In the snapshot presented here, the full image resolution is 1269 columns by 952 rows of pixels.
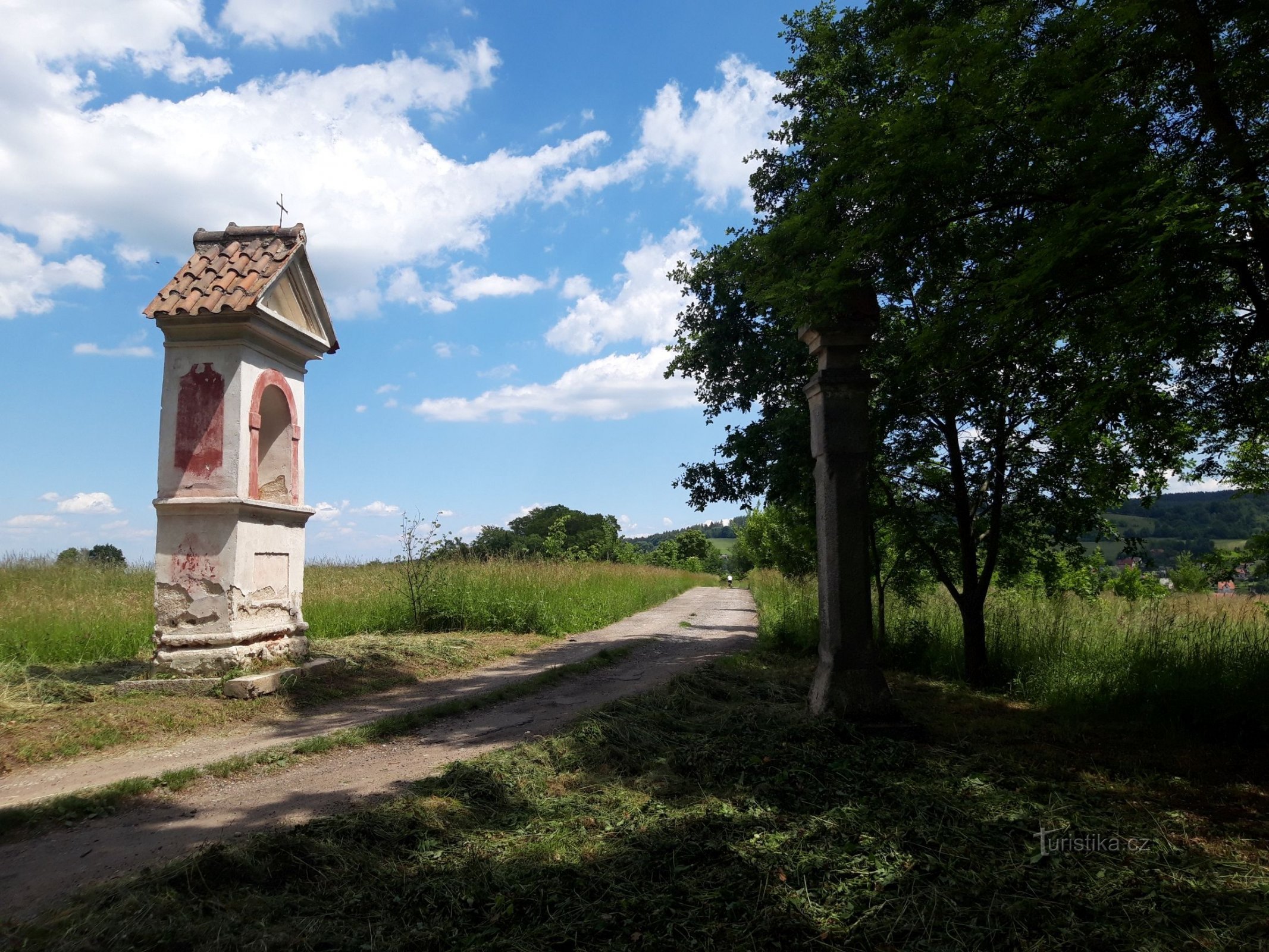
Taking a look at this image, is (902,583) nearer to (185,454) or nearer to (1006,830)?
(1006,830)

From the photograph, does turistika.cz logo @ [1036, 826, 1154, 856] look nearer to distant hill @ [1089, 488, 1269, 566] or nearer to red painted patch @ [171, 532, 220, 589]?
distant hill @ [1089, 488, 1269, 566]

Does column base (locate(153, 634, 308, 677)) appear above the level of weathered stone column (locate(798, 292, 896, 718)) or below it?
below

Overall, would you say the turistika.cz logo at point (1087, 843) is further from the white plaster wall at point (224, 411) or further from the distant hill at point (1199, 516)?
the white plaster wall at point (224, 411)

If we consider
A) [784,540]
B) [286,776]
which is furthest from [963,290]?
[784,540]

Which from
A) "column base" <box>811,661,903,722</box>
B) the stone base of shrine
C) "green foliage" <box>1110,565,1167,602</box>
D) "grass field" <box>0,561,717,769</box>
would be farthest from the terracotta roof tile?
"green foliage" <box>1110,565,1167,602</box>

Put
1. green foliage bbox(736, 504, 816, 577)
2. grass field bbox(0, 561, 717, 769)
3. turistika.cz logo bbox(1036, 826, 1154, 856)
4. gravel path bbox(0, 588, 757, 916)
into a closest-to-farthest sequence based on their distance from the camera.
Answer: turistika.cz logo bbox(1036, 826, 1154, 856) → gravel path bbox(0, 588, 757, 916) → grass field bbox(0, 561, 717, 769) → green foliage bbox(736, 504, 816, 577)

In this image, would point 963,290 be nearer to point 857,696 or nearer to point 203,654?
point 857,696

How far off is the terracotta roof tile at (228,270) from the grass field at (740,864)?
627cm

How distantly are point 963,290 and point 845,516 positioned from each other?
7.21 ft

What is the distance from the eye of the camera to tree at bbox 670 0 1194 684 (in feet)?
17.7

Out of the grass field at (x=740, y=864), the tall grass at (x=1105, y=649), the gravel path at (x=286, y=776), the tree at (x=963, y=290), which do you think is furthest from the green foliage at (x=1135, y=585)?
the grass field at (x=740, y=864)

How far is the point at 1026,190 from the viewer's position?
5828 mm

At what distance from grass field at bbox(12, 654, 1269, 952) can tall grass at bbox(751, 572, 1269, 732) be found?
1254 millimetres

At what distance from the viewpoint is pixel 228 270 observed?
8930 millimetres
